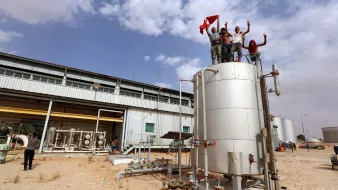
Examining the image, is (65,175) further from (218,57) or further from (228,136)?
(218,57)

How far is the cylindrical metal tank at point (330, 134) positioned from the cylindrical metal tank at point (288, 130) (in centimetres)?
2480

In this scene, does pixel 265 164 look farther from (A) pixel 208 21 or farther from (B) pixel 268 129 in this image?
(A) pixel 208 21

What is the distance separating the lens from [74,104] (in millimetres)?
20109

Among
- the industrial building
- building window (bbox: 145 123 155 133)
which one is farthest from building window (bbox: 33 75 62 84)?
building window (bbox: 145 123 155 133)

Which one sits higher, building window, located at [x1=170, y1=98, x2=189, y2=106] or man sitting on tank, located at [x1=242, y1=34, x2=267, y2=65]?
building window, located at [x1=170, y1=98, x2=189, y2=106]

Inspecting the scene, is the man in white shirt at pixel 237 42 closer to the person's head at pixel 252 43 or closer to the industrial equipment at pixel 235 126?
the person's head at pixel 252 43

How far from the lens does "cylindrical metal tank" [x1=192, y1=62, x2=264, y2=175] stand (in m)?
5.88

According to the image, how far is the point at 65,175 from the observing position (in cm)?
855

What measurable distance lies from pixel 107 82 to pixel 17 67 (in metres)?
8.87

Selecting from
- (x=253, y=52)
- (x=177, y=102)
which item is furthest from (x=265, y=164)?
(x=177, y=102)

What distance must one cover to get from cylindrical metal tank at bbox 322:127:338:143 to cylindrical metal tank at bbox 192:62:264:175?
72621 millimetres

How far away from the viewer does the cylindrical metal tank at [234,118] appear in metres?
5.88

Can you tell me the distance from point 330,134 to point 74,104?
76962mm

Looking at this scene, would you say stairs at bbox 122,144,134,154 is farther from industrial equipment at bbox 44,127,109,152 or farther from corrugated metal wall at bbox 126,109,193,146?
industrial equipment at bbox 44,127,109,152
